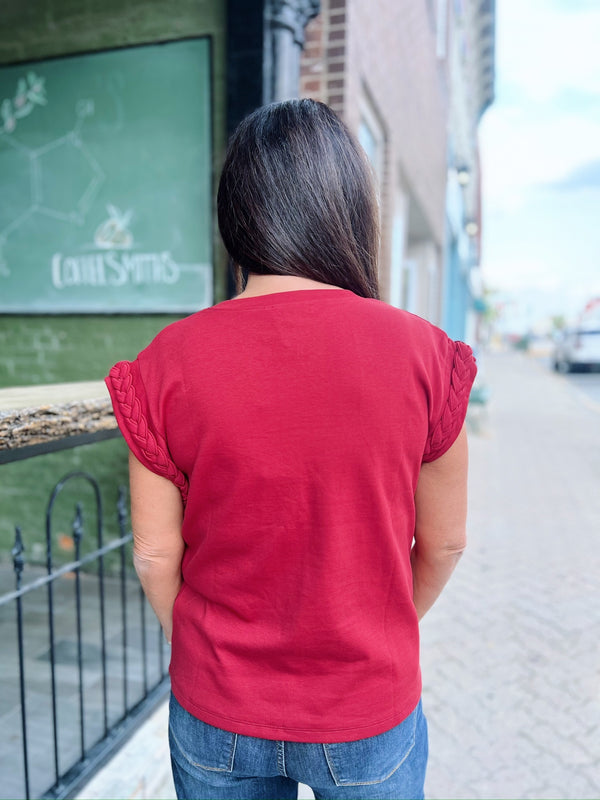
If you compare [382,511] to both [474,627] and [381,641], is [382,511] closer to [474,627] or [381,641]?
[381,641]

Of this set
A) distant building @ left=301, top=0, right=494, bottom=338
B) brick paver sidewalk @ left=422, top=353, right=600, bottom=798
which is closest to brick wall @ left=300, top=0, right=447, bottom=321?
distant building @ left=301, top=0, right=494, bottom=338

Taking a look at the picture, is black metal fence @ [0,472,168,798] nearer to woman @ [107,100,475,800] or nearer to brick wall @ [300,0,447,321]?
woman @ [107,100,475,800]

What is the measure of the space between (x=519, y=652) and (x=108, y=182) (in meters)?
3.74

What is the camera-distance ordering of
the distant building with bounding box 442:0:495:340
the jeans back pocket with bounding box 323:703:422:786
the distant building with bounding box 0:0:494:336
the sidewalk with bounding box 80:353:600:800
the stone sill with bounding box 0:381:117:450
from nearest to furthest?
the jeans back pocket with bounding box 323:703:422:786 < the stone sill with bounding box 0:381:117:450 < the sidewalk with bounding box 80:353:600:800 < the distant building with bounding box 0:0:494:336 < the distant building with bounding box 442:0:495:340

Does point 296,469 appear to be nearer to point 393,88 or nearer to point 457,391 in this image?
point 457,391

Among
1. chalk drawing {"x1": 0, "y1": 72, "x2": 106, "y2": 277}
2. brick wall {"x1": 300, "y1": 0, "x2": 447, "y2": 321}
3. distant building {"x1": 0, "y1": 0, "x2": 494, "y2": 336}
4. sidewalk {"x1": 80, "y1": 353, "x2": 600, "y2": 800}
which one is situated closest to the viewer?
sidewalk {"x1": 80, "y1": 353, "x2": 600, "y2": 800}

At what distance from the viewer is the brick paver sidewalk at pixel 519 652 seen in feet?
8.29

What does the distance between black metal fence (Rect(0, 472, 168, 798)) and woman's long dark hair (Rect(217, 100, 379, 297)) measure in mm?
1385

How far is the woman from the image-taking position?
976 millimetres

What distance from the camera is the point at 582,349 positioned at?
25.9 meters

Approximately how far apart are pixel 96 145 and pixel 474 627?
3.79 metres

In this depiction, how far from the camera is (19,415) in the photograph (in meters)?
1.68

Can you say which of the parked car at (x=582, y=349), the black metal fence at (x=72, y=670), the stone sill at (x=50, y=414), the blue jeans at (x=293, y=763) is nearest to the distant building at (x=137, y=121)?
the black metal fence at (x=72, y=670)

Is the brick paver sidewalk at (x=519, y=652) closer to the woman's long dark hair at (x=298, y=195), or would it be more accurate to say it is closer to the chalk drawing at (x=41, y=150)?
the woman's long dark hair at (x=298, y=195)
